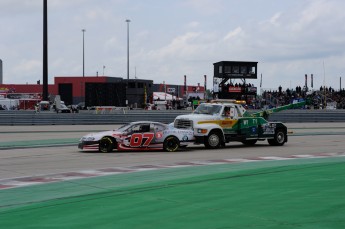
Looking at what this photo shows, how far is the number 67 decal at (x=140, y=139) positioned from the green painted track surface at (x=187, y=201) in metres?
6.32

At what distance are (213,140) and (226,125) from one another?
3.28 ft

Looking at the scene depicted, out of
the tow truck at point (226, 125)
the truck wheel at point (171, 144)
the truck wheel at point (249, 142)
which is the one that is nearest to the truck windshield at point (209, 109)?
the tow truck at point (226, 125)

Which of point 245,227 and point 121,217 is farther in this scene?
point 121,217

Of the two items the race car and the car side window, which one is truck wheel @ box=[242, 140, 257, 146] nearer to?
the race car

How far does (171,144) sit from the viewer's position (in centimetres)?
2245

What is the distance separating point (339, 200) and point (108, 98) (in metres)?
64.1

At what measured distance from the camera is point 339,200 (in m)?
10.2

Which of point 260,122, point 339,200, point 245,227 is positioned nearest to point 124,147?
point 260,122

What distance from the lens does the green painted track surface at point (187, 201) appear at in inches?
340

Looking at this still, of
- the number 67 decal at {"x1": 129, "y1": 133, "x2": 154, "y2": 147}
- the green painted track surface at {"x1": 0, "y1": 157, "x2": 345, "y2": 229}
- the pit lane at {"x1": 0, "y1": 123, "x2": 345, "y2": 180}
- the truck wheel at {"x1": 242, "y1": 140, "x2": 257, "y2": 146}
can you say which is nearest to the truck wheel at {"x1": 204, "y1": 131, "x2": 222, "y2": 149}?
the pit lane at {"x1": 0, "y1": 123, "x2": 345, "y2": 180}

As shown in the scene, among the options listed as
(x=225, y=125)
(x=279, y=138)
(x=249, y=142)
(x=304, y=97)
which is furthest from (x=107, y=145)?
(x=304, y=97)

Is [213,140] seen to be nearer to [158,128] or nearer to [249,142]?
[158,128]

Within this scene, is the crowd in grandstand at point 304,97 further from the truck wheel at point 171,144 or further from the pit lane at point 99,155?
the truck wheel at point 171,144

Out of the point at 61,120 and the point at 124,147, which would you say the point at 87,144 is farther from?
the point at 61,120
